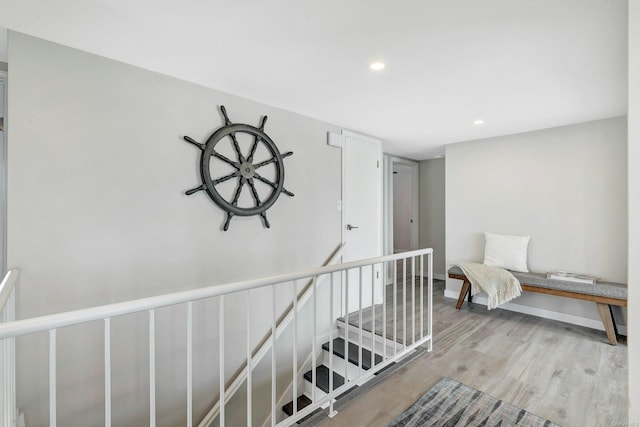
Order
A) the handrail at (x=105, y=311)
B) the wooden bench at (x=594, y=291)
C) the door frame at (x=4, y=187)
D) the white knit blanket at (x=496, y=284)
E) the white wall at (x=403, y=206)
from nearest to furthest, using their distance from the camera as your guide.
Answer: the handrail at (x=105, y=311)
the door frame at (x=4, y=187)
the wooden bench at (x=594, y=291)
the white knit blanket at (x=496, y=284)
the white wall at (x=403, y=206)

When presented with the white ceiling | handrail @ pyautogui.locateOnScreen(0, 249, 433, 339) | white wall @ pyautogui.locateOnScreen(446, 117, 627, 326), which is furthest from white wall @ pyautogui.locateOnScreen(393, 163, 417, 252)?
→ handrail @ pyautogui.locateOnScreen(0, 249, 433, 339)

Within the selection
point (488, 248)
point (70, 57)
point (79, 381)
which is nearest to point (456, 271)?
point (488, 248)

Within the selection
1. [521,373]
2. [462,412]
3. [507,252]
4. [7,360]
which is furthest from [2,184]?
[507,252]

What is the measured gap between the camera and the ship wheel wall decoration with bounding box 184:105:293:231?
2.30 metres

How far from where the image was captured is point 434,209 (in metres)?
5.25

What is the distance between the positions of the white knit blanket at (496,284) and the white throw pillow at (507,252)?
0.19m

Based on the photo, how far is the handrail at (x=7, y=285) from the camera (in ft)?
3.66

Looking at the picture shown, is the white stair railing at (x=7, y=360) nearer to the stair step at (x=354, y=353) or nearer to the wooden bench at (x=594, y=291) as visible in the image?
the stair step at (x=354, y=353)

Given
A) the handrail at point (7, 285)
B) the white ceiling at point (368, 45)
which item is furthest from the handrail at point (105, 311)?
the white ceiling at point (368, 45)

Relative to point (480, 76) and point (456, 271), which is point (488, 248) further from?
point (480, 76)

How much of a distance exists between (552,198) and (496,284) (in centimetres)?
118

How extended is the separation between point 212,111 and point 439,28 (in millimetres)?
1679

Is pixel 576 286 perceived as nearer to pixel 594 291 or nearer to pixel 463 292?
pixel 594 291

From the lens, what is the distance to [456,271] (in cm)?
358
